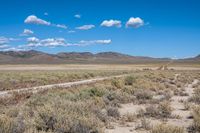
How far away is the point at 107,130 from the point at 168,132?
9.07ft

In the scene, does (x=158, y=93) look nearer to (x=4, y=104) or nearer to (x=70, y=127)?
(x=4, y=104)

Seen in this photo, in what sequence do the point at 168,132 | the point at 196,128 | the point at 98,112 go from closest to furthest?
1. the point at 168,132
2. the point at 196,128
3. the point at 98,112

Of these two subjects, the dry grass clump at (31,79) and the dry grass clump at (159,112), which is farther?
the dry grass clump at (31,79)

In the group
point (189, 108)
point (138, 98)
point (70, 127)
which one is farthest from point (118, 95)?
point (70, 127)

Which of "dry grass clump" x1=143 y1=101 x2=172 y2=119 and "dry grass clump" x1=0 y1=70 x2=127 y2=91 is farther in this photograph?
"dry grass clump" x1=0 y1=70 x2=127 y2=91

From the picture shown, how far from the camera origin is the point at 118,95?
65.6 ft

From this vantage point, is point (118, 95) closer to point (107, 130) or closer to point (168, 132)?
point (107, 130)

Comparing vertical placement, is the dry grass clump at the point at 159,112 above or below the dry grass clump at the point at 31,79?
above

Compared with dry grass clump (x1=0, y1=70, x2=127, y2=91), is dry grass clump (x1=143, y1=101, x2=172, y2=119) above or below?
above

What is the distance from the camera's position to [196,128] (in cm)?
1135

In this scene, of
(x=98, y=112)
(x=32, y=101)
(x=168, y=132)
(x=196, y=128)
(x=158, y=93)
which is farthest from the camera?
(x=158, y=93)

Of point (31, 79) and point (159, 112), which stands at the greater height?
point (159, 112)

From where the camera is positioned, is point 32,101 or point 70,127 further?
point 32,101

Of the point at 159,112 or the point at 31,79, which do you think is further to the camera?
the point at 31,79
